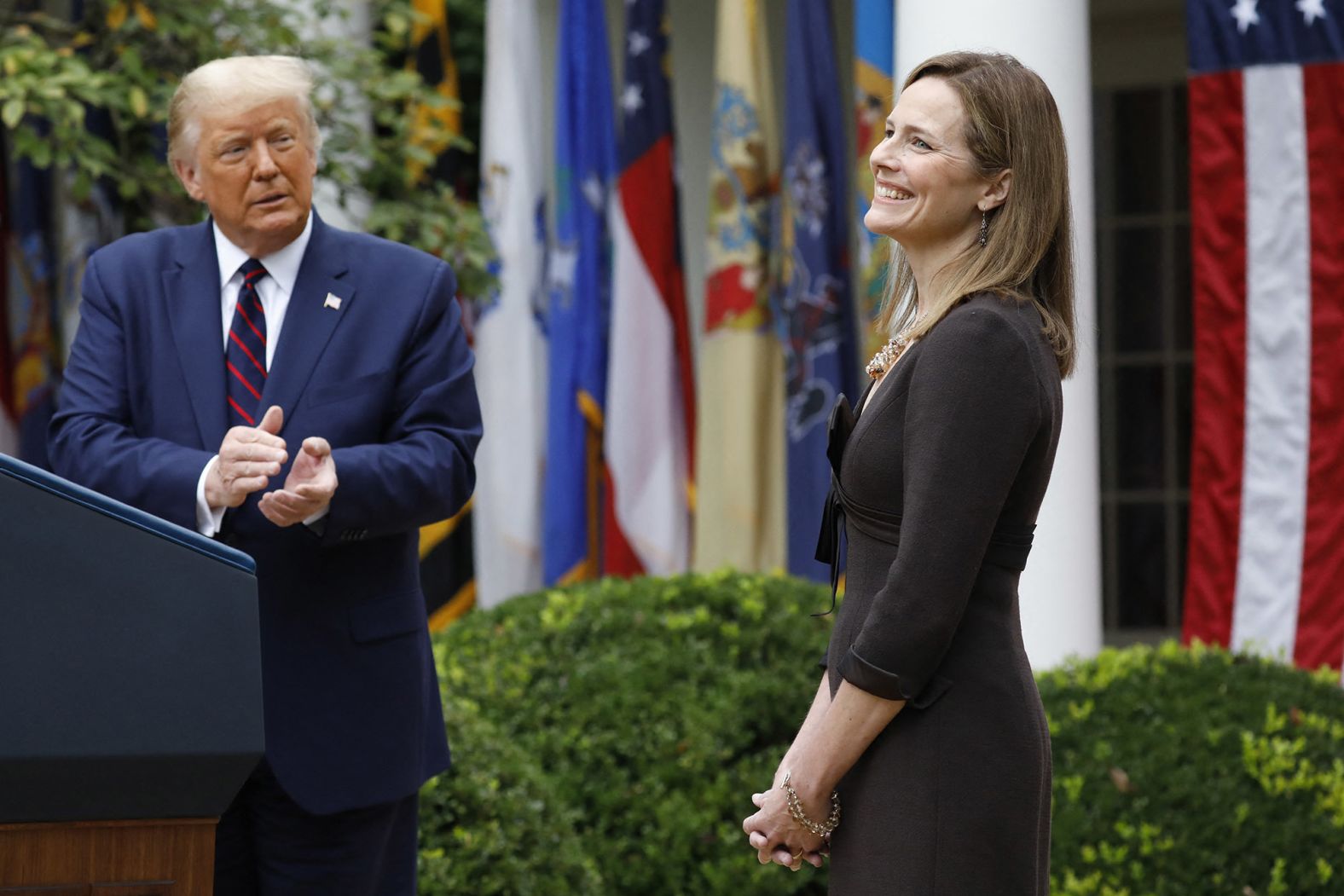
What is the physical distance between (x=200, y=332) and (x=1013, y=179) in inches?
54.3

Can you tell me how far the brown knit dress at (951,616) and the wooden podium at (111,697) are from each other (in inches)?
31.4

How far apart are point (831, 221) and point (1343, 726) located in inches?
136

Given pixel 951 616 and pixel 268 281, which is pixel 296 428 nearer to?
pixel 268 281

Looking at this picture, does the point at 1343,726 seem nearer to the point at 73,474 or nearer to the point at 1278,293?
the point at 1278,293

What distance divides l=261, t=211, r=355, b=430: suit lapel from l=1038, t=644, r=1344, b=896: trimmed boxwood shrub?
8.27 ft

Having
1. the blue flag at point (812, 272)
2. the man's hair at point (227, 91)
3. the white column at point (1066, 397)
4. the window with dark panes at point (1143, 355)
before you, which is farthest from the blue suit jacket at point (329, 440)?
the window with dark panes at point (1143, 355)

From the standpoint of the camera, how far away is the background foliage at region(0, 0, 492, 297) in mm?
6437

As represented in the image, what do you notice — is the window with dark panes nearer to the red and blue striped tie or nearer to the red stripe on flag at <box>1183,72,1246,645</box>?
the red stripe on flag at <box>1183,72,1246,645</box>

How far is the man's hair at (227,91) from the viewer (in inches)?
109

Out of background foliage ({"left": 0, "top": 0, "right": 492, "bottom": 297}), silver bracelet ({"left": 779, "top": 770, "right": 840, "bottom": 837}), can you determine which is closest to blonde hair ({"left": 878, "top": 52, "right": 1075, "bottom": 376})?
silver bracelet ({"left": 779, "top": 770, "right": 840, "bottom": 837})

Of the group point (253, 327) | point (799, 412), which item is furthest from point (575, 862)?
point (799, 412)

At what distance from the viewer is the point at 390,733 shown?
273cm

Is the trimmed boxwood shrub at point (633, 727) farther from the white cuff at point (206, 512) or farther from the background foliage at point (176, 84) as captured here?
the background foliage at point (176, 84)

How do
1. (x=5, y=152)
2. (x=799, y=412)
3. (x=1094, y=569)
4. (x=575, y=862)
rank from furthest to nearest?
(x=5, y=152) → (x=799, y=412) → (x=1094, y=569) → (x=575, y=862)
